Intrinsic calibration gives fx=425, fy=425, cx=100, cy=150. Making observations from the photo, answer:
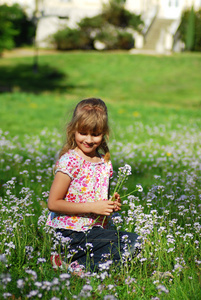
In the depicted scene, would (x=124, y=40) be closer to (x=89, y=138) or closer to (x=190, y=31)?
(x=190, y=31)

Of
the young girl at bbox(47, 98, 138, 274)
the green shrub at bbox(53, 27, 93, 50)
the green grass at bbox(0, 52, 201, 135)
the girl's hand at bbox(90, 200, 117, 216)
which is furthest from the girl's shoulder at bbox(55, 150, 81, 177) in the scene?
the green shrub at bbox(53, 27, 93, 50)

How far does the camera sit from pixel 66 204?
335cm

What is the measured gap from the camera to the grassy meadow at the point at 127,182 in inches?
115

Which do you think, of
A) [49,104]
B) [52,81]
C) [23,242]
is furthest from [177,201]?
[52,81]

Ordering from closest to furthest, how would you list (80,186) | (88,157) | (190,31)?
(80,186)
(88,157)
(190,31)

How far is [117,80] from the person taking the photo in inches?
945

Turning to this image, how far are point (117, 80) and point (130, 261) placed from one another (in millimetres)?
21185

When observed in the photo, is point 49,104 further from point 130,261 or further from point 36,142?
point 130,261

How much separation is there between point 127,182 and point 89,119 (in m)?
2.20

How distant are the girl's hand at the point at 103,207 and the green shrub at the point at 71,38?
3117 centimetres

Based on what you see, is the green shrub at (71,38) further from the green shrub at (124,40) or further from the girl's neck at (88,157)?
the girl's neck at (88,157)

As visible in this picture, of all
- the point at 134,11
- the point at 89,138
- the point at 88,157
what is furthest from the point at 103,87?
the point at 89,138

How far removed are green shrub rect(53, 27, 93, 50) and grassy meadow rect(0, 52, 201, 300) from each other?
780cm

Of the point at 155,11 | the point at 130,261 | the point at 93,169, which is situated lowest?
the point at 130,261
